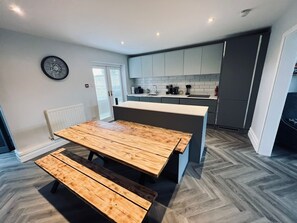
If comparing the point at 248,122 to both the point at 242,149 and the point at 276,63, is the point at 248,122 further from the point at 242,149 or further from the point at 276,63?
the point at 276,63

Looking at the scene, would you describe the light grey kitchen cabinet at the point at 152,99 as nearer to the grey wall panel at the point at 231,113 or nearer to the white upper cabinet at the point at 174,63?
the white upper cabinet at the point at 174,63

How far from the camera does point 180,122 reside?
192cm

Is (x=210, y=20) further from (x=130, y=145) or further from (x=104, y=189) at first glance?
(x=104, y=189)

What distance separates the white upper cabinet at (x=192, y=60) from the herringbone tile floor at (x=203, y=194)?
2.35m

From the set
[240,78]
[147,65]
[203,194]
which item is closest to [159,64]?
[147,65]

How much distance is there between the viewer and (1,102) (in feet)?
6.73

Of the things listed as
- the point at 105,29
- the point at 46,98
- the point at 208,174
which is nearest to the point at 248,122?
the point at 208,174

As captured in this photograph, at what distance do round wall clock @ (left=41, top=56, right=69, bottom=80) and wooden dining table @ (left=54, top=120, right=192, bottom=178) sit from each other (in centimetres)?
151

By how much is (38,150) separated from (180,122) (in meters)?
2.86

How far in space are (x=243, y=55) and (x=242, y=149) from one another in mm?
2012

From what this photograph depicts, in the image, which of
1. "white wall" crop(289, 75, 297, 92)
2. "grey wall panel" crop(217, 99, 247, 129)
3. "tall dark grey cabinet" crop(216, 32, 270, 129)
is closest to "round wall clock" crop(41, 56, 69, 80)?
"tall dark grey cabinet" crop(216, 32, 270, 129)

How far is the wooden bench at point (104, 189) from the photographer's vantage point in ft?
3.16

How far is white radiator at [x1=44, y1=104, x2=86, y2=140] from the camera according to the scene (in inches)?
103

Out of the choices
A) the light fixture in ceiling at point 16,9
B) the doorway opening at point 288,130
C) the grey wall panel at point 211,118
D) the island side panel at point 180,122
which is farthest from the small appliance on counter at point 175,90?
the light fixture in ceiling at point 16,9
